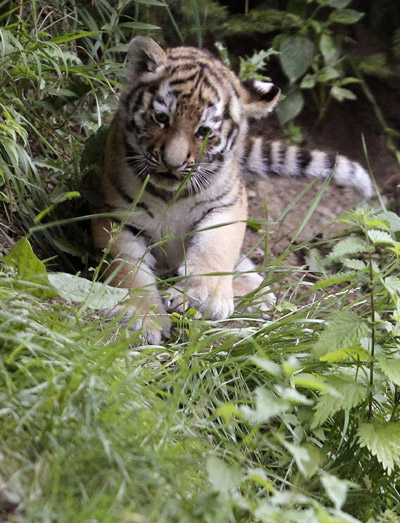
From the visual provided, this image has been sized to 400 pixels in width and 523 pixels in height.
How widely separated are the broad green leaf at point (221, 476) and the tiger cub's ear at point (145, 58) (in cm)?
217

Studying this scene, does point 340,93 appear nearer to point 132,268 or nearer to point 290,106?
point 290,106

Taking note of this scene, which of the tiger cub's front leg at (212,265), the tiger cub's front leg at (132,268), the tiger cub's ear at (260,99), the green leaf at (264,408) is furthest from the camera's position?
the tiger cub's ear at (260,99)

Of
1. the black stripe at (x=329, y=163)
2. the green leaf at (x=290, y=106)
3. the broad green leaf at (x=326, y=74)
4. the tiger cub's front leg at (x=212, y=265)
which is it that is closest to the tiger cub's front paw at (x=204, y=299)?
the tiger cub's front leg at (x=212, y=265)

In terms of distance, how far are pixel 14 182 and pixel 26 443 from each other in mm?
1620

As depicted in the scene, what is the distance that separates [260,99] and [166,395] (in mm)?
2021

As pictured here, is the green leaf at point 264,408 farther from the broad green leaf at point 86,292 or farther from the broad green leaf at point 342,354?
the broad green leaf at point 86,292

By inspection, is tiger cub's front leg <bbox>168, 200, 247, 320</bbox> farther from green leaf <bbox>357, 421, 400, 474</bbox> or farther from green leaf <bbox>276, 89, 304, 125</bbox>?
green leaf <bbox>276, 89, 304, 125</bbox>

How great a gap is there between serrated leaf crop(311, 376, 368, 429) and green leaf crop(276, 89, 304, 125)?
9.69 ft

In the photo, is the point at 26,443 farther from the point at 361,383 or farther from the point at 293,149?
the point at 293,149

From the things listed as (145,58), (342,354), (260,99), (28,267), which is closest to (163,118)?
(145,58)

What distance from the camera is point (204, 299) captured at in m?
2.98

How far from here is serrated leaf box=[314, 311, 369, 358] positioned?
207 cm

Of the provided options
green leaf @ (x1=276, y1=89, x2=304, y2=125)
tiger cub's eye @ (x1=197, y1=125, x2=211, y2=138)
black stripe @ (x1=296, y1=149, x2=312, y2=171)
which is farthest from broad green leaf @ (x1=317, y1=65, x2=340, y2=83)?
tiger cub's eye @ (x1=197, y1=125, x2=211, y2=138)

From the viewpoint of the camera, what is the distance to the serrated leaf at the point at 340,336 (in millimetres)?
2070
